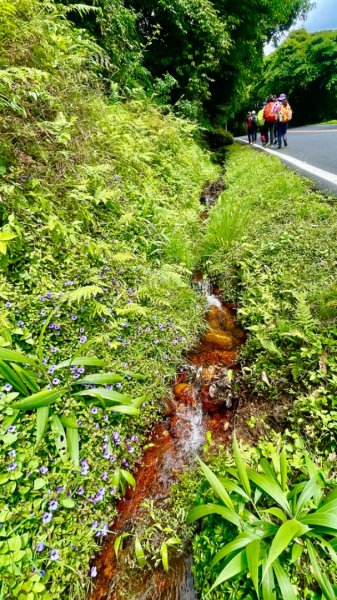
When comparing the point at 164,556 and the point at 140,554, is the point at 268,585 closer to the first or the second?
the point at 164,556

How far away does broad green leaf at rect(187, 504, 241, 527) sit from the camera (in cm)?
160

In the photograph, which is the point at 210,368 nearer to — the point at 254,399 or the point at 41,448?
the point at 254,399

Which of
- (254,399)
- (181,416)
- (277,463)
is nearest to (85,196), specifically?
(181,416)

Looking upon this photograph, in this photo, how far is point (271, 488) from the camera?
66.0 inches

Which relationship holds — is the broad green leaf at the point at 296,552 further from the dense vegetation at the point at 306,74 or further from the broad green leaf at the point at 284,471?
the dense vegetation at the point at 306,74

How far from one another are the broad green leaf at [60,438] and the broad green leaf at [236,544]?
1.05m

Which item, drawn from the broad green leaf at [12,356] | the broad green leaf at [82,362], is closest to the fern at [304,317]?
the broad green leaf at [82,362]

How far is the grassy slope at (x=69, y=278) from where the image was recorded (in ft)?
5.46

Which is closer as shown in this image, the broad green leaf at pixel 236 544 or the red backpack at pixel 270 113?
the broad green leaf at pixel 236 544

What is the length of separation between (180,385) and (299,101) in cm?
4491

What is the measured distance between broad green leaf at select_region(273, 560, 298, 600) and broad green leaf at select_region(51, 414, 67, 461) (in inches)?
52.6

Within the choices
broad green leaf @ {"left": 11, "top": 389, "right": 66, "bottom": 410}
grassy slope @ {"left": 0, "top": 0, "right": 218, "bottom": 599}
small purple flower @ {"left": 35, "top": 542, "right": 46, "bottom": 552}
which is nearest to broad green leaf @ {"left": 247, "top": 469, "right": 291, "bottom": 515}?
grassy slope @ {"left": 0, "top": 0, "right": 218, "bottom": 599}

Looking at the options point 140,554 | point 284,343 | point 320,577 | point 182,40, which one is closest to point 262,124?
point 182,40

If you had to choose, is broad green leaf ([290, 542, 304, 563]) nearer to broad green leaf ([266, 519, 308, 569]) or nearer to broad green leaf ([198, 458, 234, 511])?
broad green leaf ([266, 519, 308, 569])
